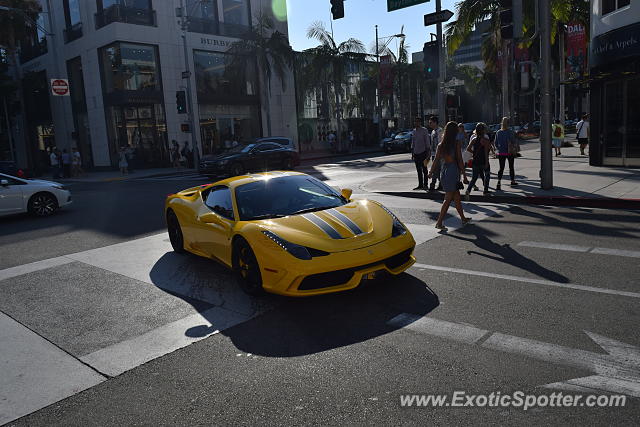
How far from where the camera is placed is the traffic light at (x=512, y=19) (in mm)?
11250

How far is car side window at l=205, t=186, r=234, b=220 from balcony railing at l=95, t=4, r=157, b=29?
1176 inches

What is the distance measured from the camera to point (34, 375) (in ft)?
13.1

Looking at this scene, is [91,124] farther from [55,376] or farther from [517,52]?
[55,376]

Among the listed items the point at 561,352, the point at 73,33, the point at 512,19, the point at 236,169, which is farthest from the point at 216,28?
the point at 561,352

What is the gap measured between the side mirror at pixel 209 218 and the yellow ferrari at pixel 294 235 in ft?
0.04

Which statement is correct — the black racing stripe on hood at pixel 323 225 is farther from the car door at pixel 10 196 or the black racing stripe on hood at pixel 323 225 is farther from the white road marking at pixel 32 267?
the car door at pixel 10 196

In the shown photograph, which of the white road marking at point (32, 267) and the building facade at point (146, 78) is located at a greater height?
the building facade at point (146, 78)

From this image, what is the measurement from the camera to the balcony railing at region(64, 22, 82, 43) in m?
35.2

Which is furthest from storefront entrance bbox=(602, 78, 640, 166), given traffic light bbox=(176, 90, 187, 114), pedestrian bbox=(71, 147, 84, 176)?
pedestrian bbox=(71, 147, 84, 176)

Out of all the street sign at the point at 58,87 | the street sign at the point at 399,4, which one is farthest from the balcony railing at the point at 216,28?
the street sign at the point at 399,4

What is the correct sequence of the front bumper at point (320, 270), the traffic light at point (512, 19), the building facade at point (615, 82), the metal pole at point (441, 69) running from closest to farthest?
the front bumper at point (320, 270) < the traffic light at point (512, 19) < the building facade at point (615, 82) < the metal pole at point (441, 69)

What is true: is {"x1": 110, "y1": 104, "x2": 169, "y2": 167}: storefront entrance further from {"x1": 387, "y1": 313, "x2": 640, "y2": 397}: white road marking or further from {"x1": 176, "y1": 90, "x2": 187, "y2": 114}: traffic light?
{"x1": 387, "y1": 313, "x2": 640, "y2": 397}: white road marking

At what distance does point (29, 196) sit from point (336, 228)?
35.1ft

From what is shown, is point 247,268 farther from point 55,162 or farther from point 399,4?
point 55,162
